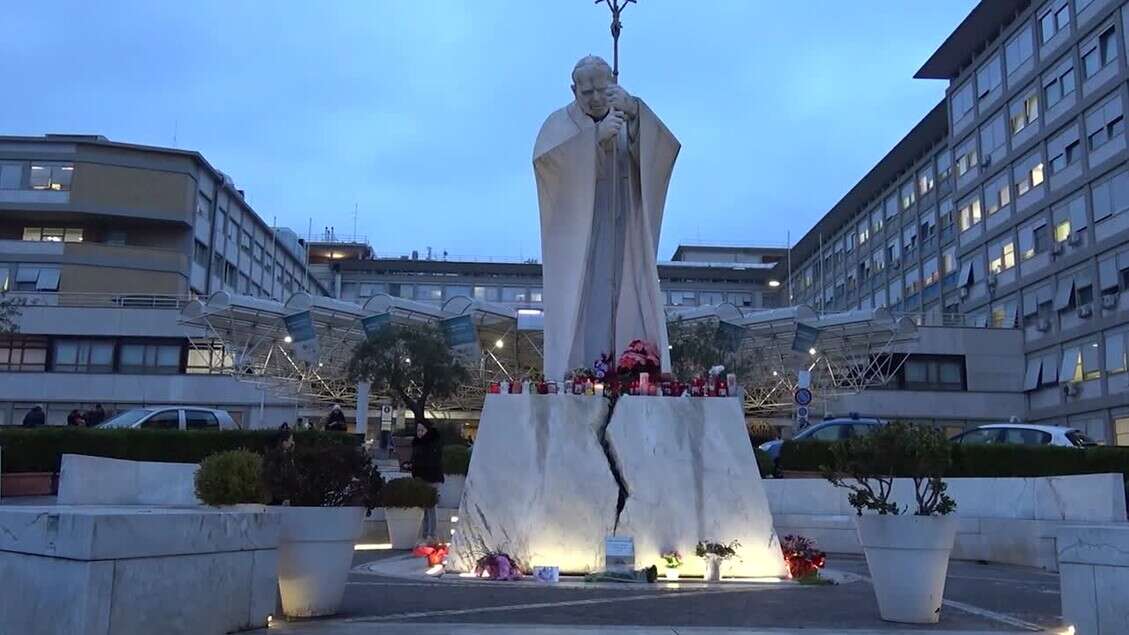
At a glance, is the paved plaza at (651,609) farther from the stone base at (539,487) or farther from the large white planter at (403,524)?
the large white planter at (403,524)

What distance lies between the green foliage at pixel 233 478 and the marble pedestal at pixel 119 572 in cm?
117

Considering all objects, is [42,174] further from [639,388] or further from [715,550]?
[715,550]

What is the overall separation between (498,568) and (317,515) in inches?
137

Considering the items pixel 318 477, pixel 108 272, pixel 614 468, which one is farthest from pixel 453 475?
pixel 108 272

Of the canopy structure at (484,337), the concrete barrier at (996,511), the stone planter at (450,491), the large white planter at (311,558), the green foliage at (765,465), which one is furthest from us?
the canopy structure at (484,337)

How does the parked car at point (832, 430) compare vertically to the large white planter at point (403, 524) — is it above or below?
above

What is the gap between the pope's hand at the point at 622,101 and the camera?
13398 mm

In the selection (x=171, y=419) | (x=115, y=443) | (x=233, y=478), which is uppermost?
(x=171, y=419)

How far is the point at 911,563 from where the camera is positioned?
7.91m

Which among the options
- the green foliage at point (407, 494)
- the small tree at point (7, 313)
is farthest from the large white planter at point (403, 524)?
the small tree at point (7, 313)

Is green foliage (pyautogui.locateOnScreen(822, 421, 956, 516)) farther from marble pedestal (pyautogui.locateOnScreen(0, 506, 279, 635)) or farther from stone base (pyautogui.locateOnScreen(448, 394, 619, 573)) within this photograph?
marble pedestal (pyautogui.locateOnScreen(0, 506, 279, 635))

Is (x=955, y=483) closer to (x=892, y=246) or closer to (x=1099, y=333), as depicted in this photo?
(x=1099, y=333)

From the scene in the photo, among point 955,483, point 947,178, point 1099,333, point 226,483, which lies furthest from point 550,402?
point 947,178

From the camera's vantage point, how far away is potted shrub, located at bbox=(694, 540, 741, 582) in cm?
1080
